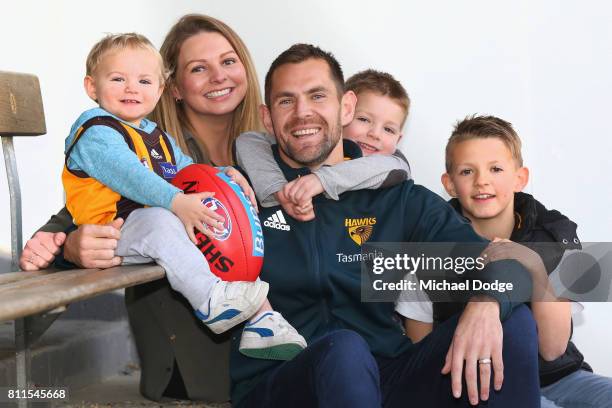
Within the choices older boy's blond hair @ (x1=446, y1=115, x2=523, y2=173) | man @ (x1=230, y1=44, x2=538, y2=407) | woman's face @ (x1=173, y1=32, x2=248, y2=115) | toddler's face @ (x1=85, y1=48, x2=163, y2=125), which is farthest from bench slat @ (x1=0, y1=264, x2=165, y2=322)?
older boy's blond hair @ (x1=446, y1=115, x2=523, y2=173)

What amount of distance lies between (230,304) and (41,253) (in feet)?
2.21

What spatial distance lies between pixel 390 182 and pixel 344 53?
1681 mm

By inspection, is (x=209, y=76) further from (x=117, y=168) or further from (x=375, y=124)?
(x=117, y=168)

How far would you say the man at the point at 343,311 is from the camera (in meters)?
2.27

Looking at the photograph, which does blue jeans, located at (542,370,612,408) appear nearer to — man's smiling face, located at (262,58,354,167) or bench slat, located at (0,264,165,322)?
man's smiling face, located at (262,58,354,167)

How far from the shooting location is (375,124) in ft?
11.4

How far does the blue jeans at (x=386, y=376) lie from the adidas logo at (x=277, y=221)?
49 centimetres

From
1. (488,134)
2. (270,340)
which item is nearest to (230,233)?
(270,340)

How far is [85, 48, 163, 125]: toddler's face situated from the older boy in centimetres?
→ 105

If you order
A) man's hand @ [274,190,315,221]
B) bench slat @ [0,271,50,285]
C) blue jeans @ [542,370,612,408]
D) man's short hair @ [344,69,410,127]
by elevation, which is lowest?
blue jeans @ [542,370,612,408]

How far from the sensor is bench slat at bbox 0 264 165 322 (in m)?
1.82

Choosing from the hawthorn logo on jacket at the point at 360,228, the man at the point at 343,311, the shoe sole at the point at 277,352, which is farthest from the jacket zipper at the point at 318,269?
the shoe sole at the point at 277,352

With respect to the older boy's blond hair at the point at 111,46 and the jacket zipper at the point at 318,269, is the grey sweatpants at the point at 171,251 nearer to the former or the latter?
the jacket zipper at the point at 318,269

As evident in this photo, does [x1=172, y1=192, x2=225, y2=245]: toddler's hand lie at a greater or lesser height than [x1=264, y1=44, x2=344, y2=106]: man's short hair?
lesser
